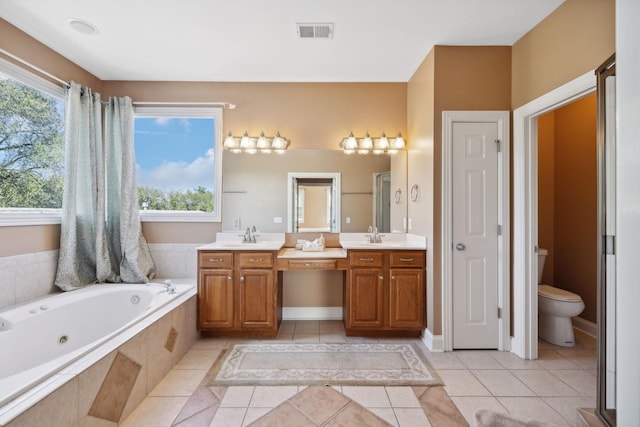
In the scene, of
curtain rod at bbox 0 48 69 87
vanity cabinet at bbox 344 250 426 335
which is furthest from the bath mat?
curtain rod at bbox 0 48 69 87

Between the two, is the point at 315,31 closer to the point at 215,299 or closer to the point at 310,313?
the point at 215,299

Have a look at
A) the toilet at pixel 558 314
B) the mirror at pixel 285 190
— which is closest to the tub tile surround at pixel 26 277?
the mirror at pixel 285 190

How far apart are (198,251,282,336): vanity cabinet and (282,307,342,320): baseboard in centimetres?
55

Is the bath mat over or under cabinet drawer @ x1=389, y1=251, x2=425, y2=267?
under

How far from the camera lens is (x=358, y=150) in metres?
3.23

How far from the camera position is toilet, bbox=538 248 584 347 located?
8.32 ft

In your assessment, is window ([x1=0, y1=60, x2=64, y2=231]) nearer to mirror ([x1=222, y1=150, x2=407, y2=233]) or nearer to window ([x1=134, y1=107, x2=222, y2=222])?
window ([x1=134, y1=107, x2=222, y2=222])

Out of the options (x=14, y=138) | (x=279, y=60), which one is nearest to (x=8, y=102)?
(x=14, y=138)

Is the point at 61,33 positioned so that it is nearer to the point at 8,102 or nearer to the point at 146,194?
the point at 8,102

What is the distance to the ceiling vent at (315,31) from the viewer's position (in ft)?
7.43

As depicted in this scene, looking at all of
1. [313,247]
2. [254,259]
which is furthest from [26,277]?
[313,247]

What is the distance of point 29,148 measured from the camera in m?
2.42

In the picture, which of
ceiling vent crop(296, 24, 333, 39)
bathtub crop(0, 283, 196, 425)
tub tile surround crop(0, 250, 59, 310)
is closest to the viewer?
bathtub crop(0, 283, 196, 425)

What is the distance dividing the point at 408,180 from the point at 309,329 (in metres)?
1.91
